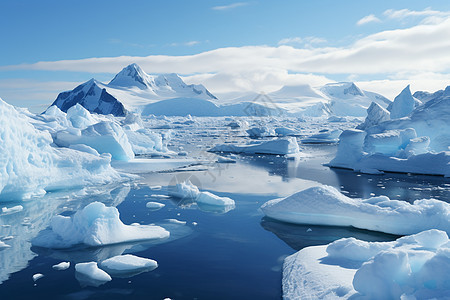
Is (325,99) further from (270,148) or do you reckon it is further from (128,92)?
(270,148)

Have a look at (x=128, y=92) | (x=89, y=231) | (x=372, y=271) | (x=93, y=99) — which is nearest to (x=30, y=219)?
(x=89, y=231)

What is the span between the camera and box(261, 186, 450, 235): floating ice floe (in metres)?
6.20

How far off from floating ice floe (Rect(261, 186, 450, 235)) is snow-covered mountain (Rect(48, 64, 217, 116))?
60.5m

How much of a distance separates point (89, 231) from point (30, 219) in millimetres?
2345

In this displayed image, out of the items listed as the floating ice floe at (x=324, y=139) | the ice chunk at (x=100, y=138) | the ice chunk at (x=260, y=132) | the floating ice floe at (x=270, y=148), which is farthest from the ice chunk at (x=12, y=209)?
the ice chunk at (x=260, y=132)

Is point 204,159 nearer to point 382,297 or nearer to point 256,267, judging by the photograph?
point 256,267

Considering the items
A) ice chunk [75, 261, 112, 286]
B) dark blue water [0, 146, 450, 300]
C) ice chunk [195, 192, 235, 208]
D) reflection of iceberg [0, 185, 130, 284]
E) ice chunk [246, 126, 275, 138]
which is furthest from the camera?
ice chunk [246, 126, 275, 138]

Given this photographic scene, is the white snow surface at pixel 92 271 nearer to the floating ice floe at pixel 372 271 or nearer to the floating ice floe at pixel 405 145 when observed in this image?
the floating ice floe at pixel 372 271

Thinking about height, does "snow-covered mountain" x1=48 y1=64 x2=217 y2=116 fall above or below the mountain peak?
below

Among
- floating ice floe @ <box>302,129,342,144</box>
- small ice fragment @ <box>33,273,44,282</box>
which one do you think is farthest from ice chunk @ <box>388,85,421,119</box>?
small ice fragment @ <box>33,273,44,282</box>

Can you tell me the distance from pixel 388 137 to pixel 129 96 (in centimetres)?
7094

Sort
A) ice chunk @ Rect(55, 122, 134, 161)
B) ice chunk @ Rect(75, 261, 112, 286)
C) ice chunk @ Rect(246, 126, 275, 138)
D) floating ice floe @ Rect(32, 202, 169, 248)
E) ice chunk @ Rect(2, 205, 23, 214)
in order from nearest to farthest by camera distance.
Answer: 1. ice chunk @ Rect(75, 261, 112, 286)
2. floating ice floe @ Rect(32, 202, 169, 248)
3. ice chunk @ Rect(2, 205, 23, 214)
4. ice chunk @ Rect(55, 122, 134, 161)
5. ice chunk @ Rect(246, 126, 275, 138)

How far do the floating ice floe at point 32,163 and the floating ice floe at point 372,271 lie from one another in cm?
641

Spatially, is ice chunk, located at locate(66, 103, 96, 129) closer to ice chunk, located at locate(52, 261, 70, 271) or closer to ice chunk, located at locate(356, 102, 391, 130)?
ice chunk, located at locate(52, 261, 70, 271)
